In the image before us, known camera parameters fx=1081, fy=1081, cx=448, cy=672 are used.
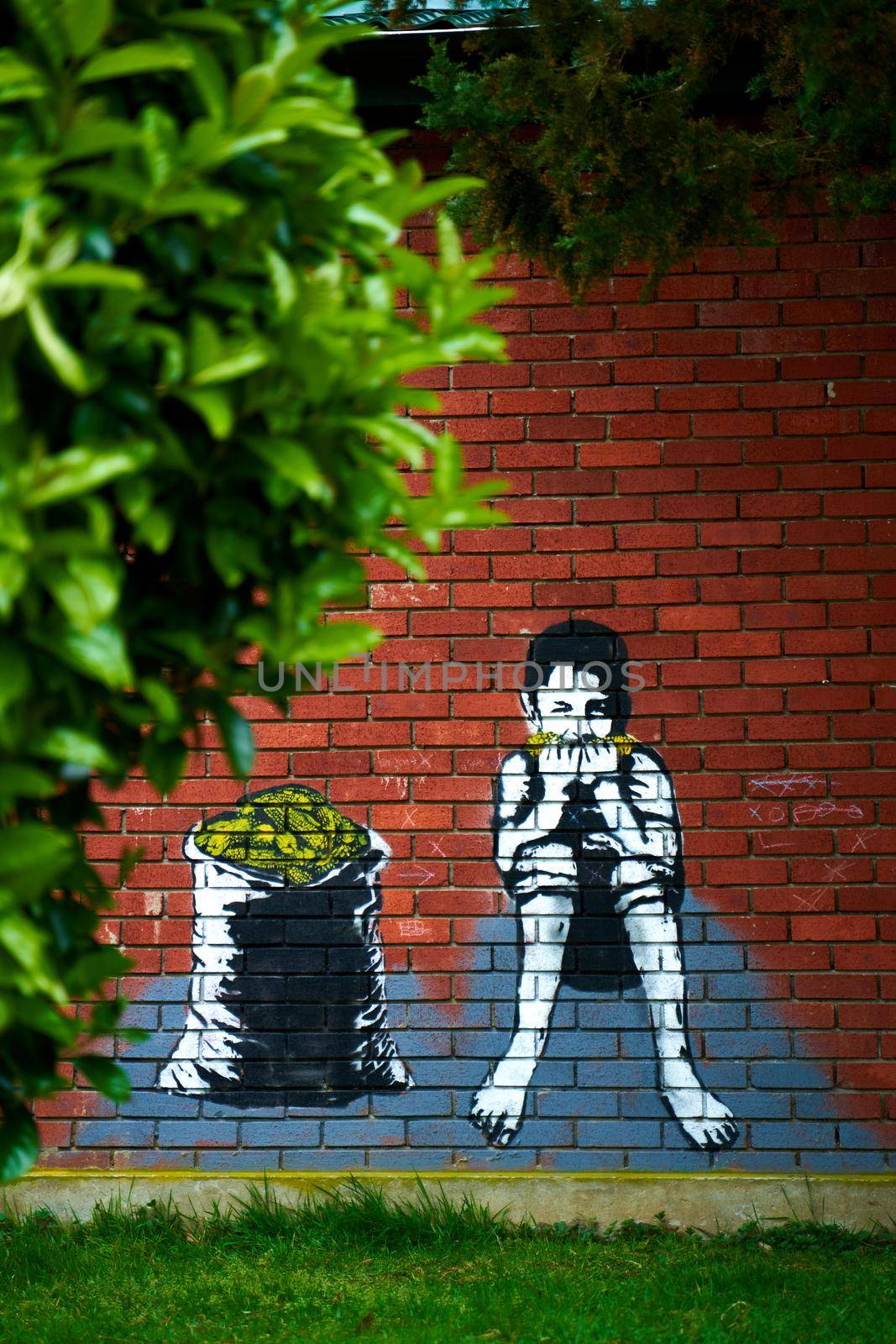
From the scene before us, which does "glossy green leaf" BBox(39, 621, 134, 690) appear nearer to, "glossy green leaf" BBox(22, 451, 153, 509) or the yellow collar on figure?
"glossy green leaf" BBox(22, 451, 153, 509)

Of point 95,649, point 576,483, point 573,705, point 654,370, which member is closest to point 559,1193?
point 573,705

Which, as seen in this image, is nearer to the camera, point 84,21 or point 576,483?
point 84,21

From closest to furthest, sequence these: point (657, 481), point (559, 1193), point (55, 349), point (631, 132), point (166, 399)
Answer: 1. point (55, 349)
2. point (166, 399)
3. point (631, 132)
4. point (559, 1193)
5. point (657, 481)

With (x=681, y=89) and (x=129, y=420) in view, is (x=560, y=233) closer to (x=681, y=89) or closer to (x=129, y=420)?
(x=681, y=89)

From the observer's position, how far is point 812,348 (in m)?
3.99

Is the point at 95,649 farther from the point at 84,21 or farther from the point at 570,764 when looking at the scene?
the point at 570,764

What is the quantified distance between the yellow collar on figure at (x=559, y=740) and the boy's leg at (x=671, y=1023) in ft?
1.82

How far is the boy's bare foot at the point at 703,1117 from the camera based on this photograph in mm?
3768

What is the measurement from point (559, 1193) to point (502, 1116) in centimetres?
32

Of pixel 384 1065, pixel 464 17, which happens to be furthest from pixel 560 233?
pixel 384 1065

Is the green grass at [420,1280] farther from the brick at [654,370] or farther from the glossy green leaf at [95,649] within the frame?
the brick at [654,370]

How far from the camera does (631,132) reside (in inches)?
114

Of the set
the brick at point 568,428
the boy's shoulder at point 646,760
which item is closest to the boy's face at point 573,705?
the boy's shoulder at point 646,760

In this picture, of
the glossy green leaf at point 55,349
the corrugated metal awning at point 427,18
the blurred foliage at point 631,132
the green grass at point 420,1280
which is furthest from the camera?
the corrugated metal awning at point 427,18
